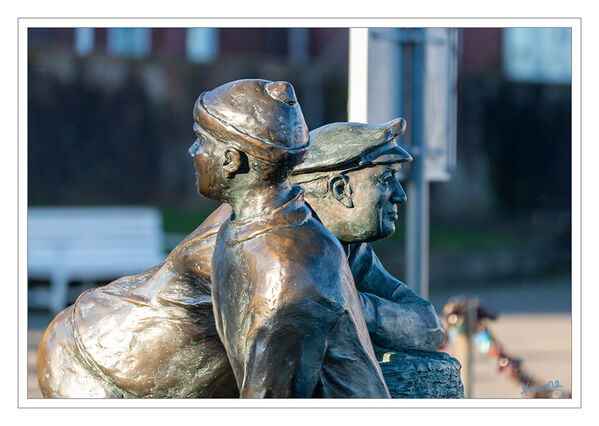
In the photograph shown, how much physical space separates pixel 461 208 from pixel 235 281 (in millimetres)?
11794

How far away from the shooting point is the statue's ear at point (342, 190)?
7.52 ft

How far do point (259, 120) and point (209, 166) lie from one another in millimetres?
159

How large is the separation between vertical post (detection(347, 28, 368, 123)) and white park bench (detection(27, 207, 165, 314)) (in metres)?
4.49

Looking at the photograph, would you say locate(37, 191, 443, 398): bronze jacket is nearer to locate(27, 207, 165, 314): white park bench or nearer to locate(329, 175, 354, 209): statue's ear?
locate(329, 175, 354, 209): statue's ear

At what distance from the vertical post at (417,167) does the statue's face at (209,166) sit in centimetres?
268

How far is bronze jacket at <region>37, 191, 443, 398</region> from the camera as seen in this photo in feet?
7.14

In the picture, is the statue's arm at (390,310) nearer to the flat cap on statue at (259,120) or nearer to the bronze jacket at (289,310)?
the bronze jacket at (289,310)

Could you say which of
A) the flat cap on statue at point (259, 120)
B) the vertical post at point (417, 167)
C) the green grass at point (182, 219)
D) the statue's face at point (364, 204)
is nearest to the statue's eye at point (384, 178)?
the statue's face at point (364, 204)

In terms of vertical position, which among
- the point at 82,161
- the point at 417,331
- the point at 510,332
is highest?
the point at 82,161

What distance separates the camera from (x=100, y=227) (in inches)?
384

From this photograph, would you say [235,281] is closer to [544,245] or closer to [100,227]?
[100,227]

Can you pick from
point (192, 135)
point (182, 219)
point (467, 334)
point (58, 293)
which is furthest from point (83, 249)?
point (467, 334)

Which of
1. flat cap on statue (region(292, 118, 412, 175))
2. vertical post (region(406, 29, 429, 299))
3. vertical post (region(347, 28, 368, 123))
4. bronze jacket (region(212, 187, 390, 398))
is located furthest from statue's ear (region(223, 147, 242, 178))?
vertical post (region(406, 29, 429, 299))

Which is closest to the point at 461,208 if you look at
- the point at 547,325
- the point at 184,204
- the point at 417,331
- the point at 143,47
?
the point at 184,204
